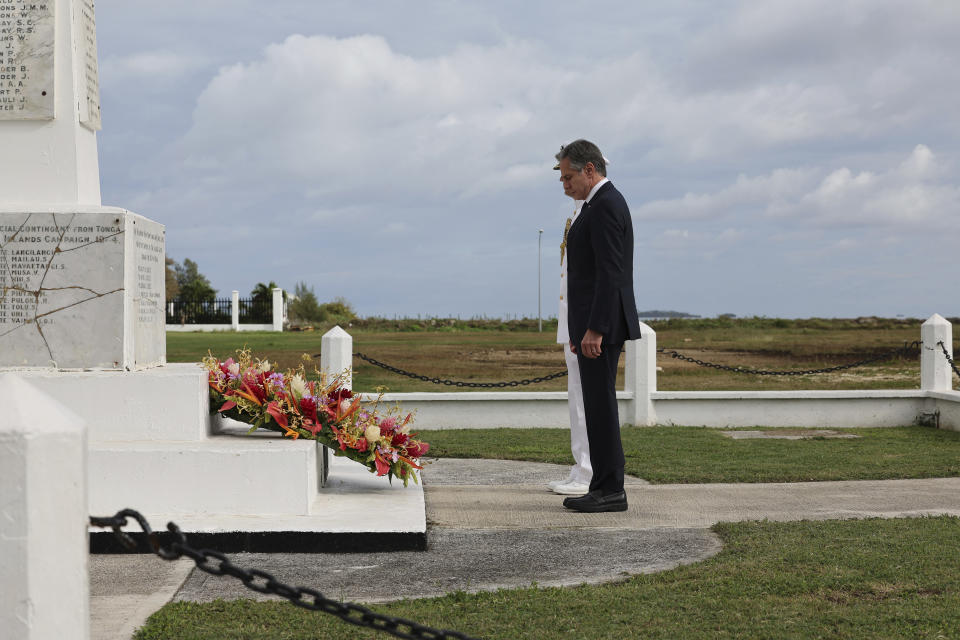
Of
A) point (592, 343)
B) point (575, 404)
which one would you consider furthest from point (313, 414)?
point (575, 404)

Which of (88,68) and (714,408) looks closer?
(88,68)

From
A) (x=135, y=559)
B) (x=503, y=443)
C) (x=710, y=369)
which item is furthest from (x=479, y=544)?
(x=710, y=369)

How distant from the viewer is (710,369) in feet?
73.1

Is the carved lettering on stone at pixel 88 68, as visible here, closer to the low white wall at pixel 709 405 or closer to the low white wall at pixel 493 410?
the low white wall at pixel 709 405

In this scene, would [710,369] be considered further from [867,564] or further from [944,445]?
[867,564]

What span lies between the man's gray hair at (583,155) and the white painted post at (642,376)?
18.0ft

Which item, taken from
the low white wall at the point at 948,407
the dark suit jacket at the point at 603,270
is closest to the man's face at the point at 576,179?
the dark suit jacket at the point at 603,270

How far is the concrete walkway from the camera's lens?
13.3 feet

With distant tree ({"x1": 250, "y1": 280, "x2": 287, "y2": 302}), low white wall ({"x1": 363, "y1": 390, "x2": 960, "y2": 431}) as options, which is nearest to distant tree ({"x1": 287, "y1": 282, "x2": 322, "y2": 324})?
distant tree ({"x1": 250, "y1": 280, "x2": 287, "y2": 302})

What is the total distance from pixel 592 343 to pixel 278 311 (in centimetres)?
4222

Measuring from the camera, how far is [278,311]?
46.5 m

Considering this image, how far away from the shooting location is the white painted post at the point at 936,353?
11.6 metres

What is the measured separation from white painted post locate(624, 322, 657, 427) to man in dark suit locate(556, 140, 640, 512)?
17.7 feet

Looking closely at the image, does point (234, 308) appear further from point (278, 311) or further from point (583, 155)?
point (583, 155)
